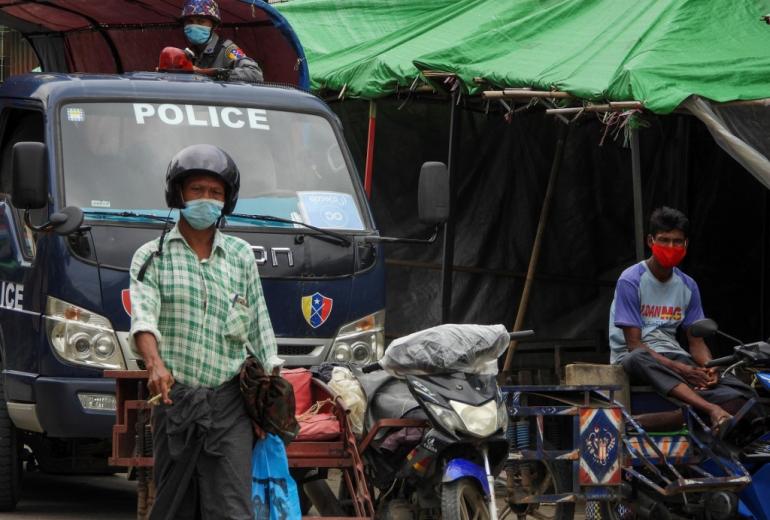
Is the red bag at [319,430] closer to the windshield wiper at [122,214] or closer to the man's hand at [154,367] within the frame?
the man's hand at [154,367]

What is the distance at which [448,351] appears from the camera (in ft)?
22.2

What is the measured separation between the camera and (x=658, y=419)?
789 cm

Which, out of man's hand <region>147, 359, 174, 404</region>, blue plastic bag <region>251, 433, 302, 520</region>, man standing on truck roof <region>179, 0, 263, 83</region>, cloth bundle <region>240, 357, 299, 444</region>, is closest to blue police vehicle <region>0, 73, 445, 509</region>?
man standing on truck roof <region>179, 0, 263, 83</region>

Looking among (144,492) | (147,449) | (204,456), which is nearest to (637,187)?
(147,449)

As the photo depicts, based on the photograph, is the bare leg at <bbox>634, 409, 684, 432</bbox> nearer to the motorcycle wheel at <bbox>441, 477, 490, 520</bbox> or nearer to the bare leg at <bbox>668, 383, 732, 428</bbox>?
the bare leg at <bbox>668, 383, 732, 428</bbox>

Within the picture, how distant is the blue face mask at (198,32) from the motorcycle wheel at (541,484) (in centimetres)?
383

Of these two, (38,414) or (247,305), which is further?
(38,414)

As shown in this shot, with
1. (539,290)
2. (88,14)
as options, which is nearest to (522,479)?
(88,14)

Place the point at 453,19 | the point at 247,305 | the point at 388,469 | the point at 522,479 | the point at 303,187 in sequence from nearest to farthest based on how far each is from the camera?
the point at 247,305 → the point at 388,469 → the point at 522,479 → the point at 303,187 → the point at 453,19

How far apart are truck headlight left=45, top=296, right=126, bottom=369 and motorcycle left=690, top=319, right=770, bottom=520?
116 inches

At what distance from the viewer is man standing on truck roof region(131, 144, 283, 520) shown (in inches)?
209

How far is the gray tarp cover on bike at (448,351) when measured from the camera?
6.76 meters

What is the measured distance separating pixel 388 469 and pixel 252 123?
270 cm

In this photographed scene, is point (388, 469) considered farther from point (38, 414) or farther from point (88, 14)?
point (88, 14)
